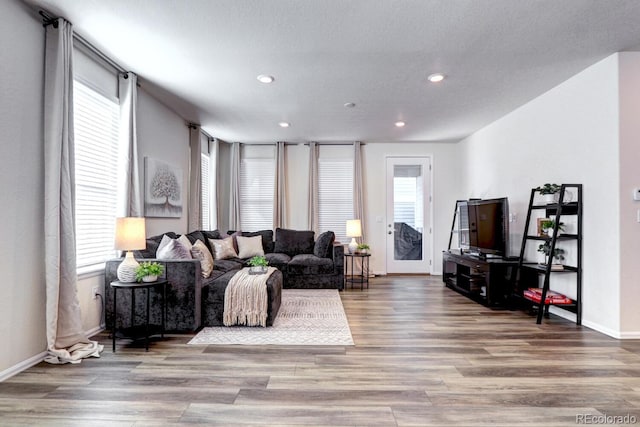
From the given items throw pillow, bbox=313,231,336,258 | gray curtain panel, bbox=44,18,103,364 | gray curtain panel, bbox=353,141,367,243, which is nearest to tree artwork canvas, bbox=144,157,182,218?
gray curtain panel, bbox=44,18,103,364

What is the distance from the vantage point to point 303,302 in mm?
4504

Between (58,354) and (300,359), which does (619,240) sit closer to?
(300,359)

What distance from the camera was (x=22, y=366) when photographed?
94.8 inches

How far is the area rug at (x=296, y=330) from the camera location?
3.03 m

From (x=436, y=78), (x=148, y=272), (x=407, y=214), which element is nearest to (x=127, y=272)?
(x=148, y=272)

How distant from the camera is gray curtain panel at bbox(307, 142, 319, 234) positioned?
666 centimetres

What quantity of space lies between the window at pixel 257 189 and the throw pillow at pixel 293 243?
78 centimetres

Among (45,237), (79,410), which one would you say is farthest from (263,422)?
(45,237)

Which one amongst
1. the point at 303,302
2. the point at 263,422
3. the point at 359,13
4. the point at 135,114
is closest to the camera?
the point at 263,422

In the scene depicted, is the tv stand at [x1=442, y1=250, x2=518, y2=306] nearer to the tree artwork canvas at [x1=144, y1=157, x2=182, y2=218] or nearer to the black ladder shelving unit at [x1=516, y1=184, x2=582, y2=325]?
the black ladder shelving unit at [x1=516, y1=184, x2=582, y2=325]

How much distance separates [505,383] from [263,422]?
163 centimetres

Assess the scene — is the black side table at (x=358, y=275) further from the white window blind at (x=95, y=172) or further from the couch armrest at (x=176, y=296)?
the white window blind at (x=95, y=172)

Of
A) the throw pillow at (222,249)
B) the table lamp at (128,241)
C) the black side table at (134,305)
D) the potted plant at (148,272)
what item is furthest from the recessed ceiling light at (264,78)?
the throw pillow at (222,249)

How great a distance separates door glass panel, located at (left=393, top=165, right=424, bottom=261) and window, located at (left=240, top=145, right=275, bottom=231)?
259 centimetres
